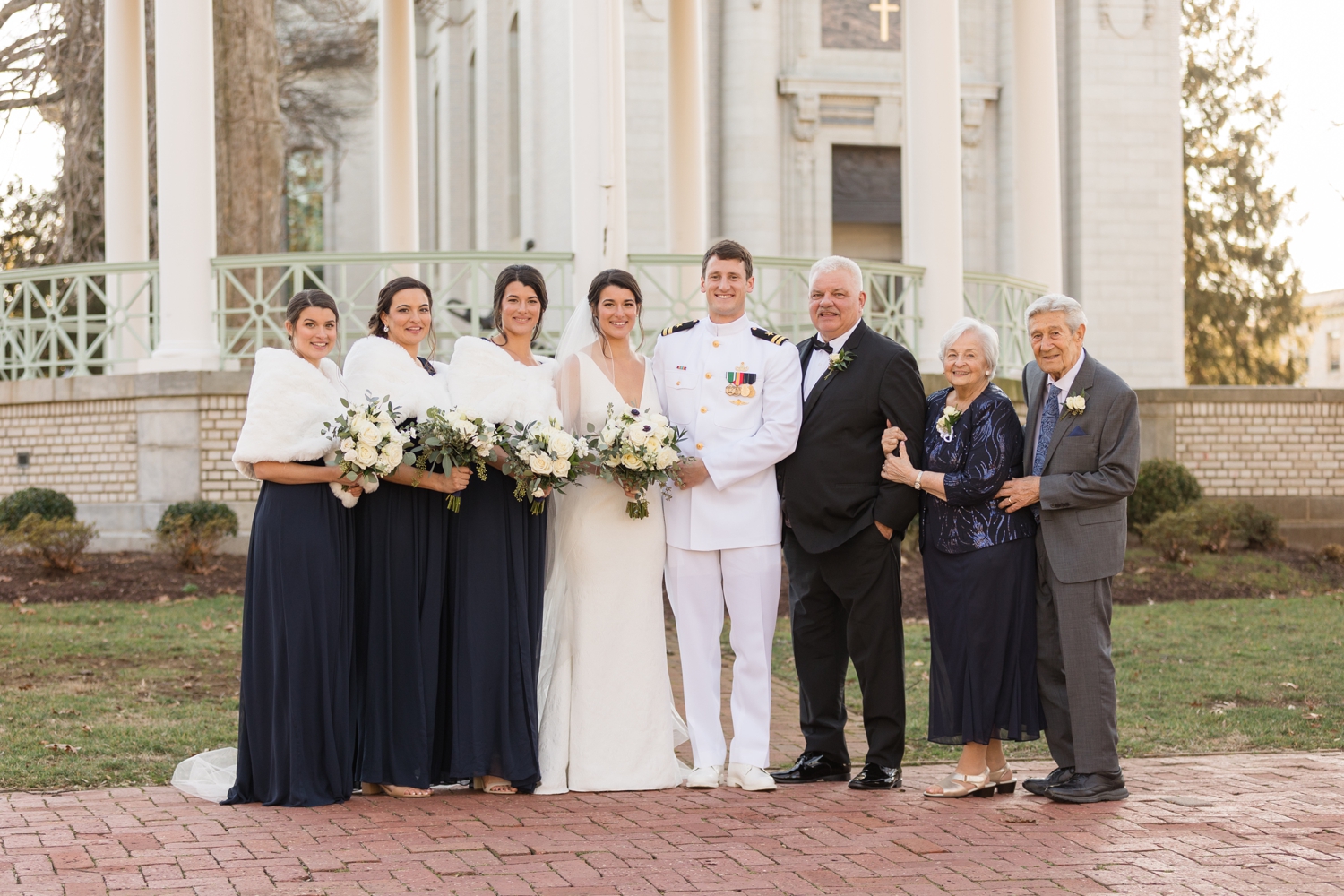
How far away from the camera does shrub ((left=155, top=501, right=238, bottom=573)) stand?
13836 mm

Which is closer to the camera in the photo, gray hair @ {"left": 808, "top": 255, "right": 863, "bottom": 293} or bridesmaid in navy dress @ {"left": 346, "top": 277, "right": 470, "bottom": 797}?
bridesmaid in navy dress @ {"left": 346, "top": 277, "right": 470, "bottom": 797}

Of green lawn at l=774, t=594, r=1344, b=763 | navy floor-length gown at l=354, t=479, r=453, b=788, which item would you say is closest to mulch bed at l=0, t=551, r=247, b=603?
green lawn at l=774, t=594, r=1344, b=763

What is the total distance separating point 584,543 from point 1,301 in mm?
12937

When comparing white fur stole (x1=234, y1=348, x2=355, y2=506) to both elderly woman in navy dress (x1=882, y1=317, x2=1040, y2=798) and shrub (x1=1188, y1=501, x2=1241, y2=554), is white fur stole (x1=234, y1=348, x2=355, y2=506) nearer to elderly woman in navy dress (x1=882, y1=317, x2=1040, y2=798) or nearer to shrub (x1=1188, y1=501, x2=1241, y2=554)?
elderly woman in navy dress (x1=882, y1=317, x2=1040, y2=798)

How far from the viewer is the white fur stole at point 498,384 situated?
6.35 m

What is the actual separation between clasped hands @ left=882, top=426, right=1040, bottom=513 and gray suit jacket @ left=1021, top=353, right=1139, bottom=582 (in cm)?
6

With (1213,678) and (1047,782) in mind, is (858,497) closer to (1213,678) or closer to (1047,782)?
(1047,782)

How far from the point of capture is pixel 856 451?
6.50 m

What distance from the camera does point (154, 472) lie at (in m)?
15.1

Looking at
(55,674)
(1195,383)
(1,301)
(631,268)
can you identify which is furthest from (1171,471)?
(1195,383)

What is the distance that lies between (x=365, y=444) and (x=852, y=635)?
2.36 metres

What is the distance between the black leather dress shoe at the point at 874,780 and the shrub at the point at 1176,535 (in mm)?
9982

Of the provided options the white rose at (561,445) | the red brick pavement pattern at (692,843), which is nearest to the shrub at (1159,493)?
the red brick pavement pattern at (692,843)

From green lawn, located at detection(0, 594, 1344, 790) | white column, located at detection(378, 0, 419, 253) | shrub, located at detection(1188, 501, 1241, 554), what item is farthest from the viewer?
white column, located at detection(378, 0, 419, 253)
